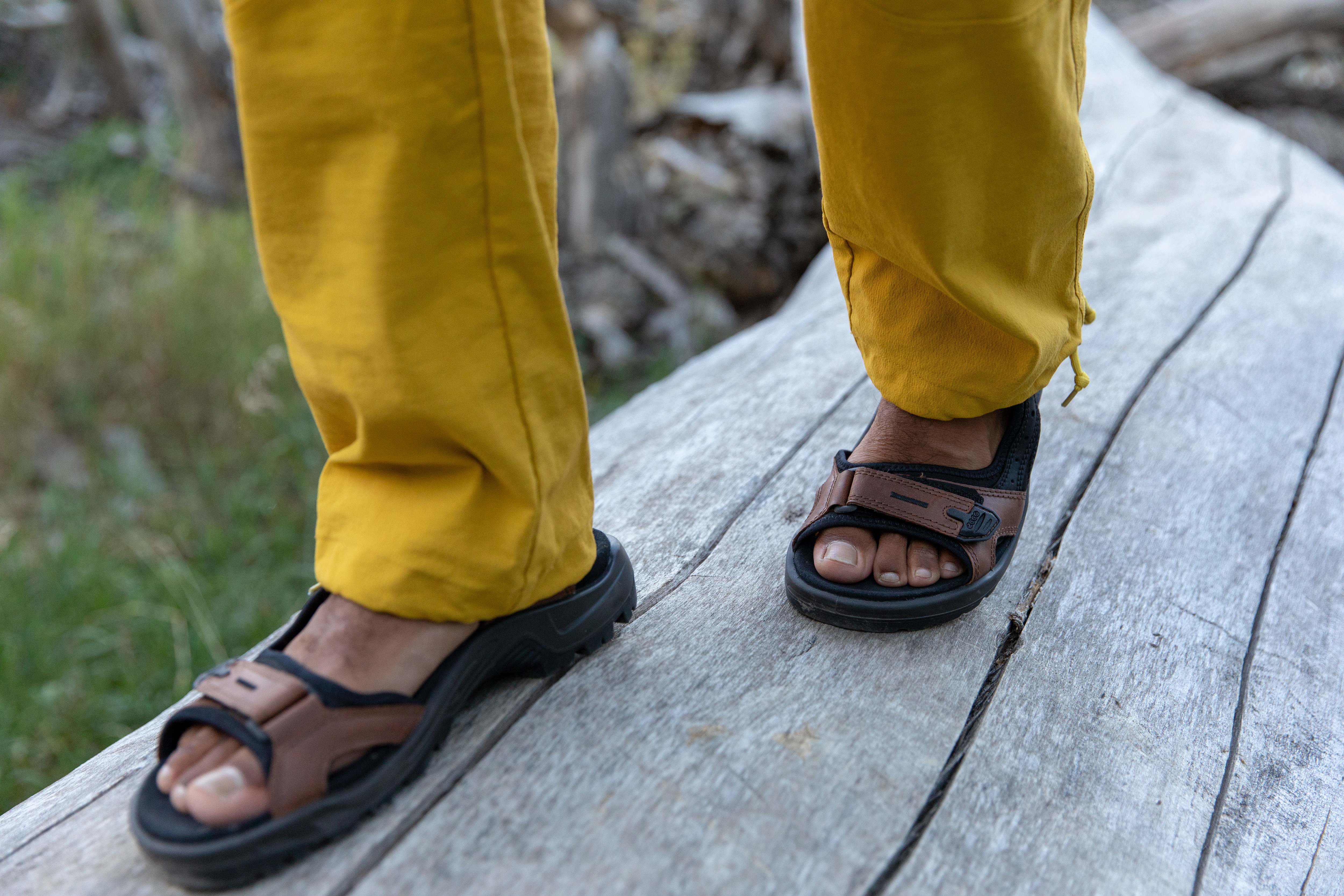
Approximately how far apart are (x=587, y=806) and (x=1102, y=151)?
290cm

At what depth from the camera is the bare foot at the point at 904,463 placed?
1.10 meters

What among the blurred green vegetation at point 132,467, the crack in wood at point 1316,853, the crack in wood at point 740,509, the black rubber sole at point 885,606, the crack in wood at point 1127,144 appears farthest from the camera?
the crack in wood at point 1127,144

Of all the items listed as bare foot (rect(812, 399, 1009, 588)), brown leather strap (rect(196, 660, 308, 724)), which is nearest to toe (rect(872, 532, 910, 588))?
bare foot (rect(812, 399, 1009, 588))

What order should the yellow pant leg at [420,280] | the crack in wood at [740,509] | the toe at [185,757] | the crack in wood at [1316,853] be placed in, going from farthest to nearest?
the crack in wood at [740,509] → the crack in wood at [1316,853] → the toe at [185,757] → the yellow pant leg at [420,280]

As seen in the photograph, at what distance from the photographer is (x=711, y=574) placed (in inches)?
49.2

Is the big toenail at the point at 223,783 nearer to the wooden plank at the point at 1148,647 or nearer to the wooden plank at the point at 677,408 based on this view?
the wooden plank at the point at 677,408

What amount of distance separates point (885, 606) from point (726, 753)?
10.7 inches

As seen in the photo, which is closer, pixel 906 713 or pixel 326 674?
pixel 326 674

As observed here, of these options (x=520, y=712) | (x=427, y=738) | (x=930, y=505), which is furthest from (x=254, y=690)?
(x=930, y=505)

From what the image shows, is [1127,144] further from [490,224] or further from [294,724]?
[294,724]

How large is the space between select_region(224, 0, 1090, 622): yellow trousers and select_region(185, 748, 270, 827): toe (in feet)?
0.56

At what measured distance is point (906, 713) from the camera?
3.28 feet

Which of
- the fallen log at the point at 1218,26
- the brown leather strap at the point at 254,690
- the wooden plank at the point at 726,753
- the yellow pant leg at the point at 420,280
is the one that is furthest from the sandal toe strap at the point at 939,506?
the fallen log at the point at 1218,26

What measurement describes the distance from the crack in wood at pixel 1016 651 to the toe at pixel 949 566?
0.10m
